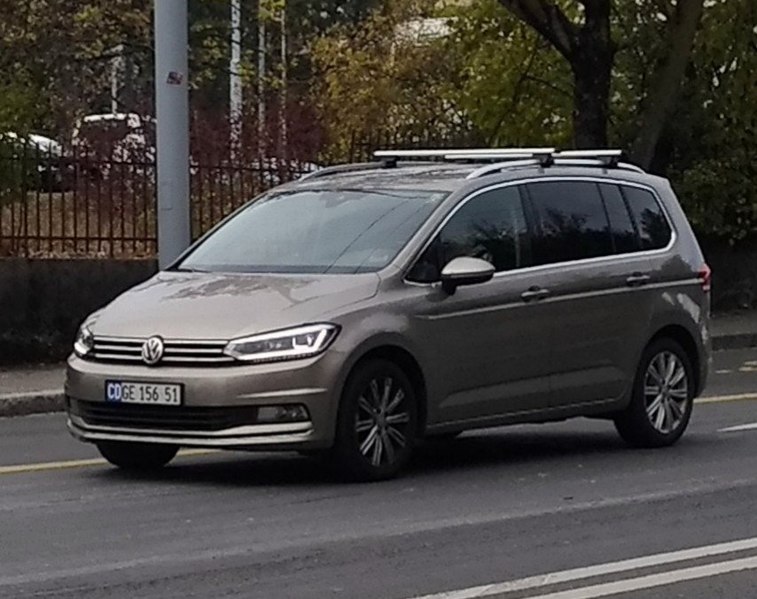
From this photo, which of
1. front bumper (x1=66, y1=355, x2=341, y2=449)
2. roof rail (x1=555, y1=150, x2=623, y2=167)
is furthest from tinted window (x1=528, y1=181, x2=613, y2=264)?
front bumper (x1=66, y1=355, x2=341, y2=449)

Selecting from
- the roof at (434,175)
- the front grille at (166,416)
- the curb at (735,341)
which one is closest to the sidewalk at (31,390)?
the roof at (434,175)

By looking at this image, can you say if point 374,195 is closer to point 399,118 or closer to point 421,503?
point 421,503

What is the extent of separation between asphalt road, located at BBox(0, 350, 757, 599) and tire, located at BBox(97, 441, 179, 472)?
0.29ft

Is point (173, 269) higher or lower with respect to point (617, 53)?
lower

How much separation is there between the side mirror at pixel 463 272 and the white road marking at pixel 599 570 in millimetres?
2617

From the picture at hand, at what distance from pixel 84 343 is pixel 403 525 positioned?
7.81 feet

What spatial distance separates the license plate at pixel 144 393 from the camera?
10.5m

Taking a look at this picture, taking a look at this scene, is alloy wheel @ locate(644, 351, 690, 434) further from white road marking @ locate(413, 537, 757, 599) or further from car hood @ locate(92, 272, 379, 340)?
white road marking @ locate(413, 537, 757, 599)

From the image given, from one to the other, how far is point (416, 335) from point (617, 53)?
47.5 feet

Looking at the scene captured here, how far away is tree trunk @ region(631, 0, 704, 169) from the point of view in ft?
76.1

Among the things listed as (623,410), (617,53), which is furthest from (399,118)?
(623,410)

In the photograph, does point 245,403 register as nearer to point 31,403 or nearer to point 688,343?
point 688,343

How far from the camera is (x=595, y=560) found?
Answer: 8.70 m

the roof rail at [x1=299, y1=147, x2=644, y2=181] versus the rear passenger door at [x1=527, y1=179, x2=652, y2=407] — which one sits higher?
the roof rail at [x1=299, y1=147, x2=644, y2=181]
